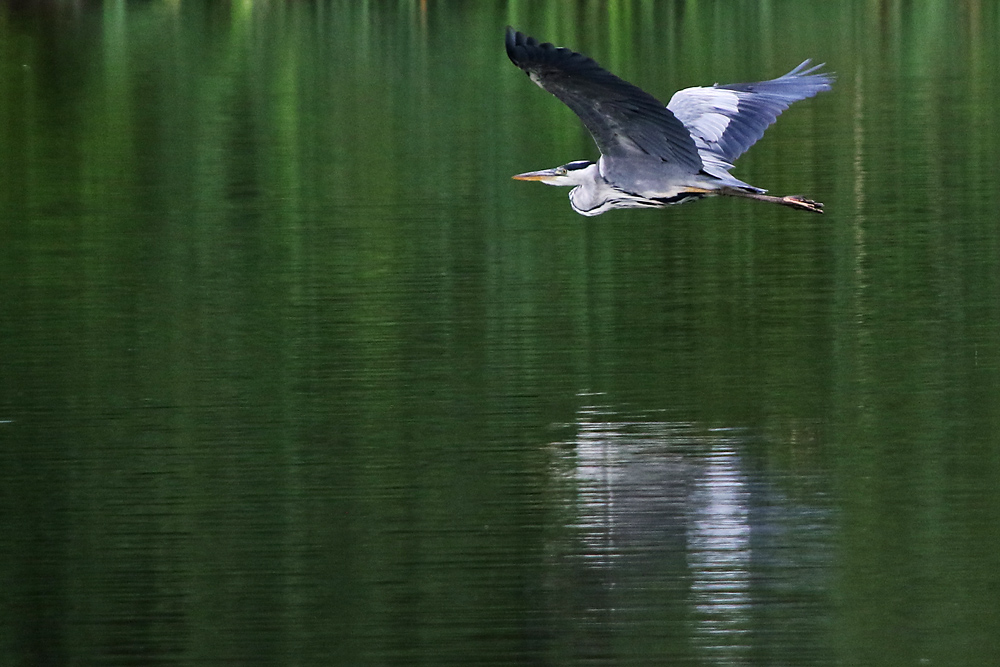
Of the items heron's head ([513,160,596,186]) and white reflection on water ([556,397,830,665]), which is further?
heron's head ([513,160,596,186])

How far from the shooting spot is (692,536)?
7965 mm

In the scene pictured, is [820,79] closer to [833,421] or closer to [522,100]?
[833,421]

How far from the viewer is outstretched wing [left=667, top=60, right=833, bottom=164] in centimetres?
1059

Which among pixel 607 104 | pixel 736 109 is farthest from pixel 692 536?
pixel 736 109

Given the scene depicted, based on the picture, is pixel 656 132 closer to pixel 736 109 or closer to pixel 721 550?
pixel 736 109

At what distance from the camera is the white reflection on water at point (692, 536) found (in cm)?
712

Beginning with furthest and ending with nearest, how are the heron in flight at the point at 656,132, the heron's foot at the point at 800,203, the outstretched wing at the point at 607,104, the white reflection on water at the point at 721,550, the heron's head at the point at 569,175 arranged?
the heron's head at the point at 569,175, the heron's foot at the point at 800,203, the heron in flight at the point at 656,132, the outstretched wing at the point at 607,104, the white reflection on water at the point at 721,550

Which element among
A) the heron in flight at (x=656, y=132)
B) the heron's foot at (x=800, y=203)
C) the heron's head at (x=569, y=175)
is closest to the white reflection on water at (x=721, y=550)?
the heron's foot at (x=800, y=203)

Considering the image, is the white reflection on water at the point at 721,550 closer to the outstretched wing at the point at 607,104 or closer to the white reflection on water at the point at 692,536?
the white reflection on water at the point at 692,536

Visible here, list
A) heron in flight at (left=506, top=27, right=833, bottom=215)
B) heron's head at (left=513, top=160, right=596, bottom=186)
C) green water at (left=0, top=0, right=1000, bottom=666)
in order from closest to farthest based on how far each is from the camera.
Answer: green water at (left=0, top=0, right=1000, bottom=666) → heron in flight at (left=506, top=27, right=833, bottom=215) → heron's head at (left=513, top=160, right=596, bottom=186)

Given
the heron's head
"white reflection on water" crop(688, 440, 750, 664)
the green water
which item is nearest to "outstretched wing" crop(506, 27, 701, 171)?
the heron's head

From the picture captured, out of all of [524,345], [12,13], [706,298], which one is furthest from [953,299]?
[12,13]

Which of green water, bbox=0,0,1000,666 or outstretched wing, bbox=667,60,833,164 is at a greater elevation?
outstretched wing, bbox=667,60,833,164

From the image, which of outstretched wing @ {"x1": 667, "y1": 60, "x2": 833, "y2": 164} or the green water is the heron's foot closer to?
outstretched wing @ {"x1": 667, "y1": 60, "x2": 833, "y2": 164}
